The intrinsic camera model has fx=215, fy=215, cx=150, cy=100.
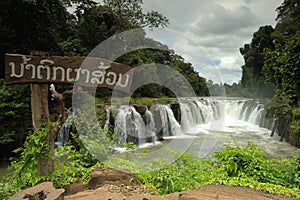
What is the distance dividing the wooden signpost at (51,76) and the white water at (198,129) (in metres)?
4.57

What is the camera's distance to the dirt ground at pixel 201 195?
1838mm

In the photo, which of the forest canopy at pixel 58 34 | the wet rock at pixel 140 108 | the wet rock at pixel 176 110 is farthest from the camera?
the wet rock at pixel 176 110

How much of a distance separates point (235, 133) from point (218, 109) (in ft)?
10.0

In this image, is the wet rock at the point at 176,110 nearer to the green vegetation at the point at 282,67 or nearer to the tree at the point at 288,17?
the green vegetation at the point at 282,67

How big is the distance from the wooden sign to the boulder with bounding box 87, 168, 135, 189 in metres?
1.08

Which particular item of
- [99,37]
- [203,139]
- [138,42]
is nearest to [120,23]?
[99,37]

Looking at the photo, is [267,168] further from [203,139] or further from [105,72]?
[203,139]

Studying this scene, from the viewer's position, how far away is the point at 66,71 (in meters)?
2.62

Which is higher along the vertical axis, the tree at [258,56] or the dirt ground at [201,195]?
the tree at [258,56]

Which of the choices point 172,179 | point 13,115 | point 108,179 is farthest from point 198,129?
point 108,179

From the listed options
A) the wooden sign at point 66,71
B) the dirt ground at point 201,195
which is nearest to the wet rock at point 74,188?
the dirt ground at point 201,195

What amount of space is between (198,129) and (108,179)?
9.93m

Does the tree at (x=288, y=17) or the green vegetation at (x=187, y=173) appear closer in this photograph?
the green vegetation at (x=187, y=173)

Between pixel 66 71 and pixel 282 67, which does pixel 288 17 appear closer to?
pixel 282 67
